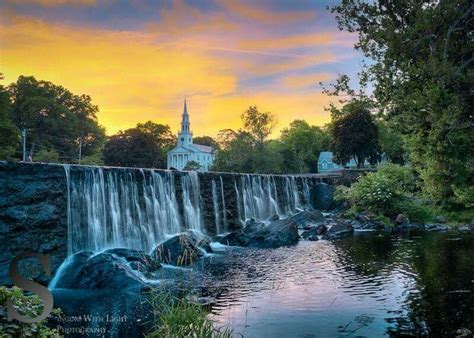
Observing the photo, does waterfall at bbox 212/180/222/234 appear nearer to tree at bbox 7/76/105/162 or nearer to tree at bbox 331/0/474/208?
tree at bbox 331/0/474/208

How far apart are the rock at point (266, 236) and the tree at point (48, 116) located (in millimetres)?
47001

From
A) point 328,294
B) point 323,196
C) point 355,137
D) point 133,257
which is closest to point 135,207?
point 133,257

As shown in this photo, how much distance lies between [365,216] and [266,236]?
11138 millimetres

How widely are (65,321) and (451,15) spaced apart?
12894 mm

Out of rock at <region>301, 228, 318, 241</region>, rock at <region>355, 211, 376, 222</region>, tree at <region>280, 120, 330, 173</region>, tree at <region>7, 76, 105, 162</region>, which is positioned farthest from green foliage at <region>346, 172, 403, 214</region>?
tree at <region>7, 76, 105, 162</region>

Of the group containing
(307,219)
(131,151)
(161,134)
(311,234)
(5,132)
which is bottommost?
(311,234)

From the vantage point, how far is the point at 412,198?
32500mm

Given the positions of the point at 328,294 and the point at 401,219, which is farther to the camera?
the point at 401,219

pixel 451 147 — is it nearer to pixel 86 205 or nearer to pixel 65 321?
pixel 65 321

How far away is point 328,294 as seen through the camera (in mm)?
11953

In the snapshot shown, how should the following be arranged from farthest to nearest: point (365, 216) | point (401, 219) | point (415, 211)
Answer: point (365, 216)
point (415, 211)
point (401, 219)

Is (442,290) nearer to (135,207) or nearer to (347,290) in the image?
(347,290)

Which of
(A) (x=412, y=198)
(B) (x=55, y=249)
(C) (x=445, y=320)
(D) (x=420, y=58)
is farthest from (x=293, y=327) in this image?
(A) (x=412, y=198)

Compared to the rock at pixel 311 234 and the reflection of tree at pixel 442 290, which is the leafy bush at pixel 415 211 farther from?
the reflection of tree at pixel 442 290
